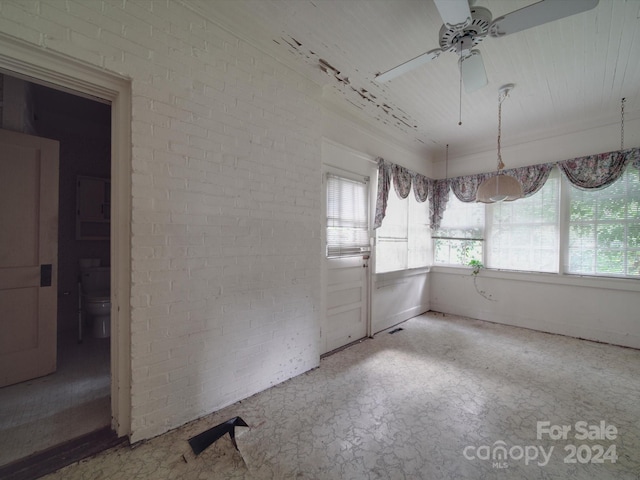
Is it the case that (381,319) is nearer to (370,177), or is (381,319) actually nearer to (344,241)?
(344,241)

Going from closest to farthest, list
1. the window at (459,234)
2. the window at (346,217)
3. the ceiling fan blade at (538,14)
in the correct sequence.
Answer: the ceiling fan blade at (538,14)
the window at (346,217)
the window at (459,234)

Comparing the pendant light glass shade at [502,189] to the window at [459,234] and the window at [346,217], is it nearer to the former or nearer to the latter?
the window at [346,217]

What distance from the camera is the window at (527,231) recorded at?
387 cm

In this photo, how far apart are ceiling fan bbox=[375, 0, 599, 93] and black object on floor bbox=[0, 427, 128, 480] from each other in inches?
124

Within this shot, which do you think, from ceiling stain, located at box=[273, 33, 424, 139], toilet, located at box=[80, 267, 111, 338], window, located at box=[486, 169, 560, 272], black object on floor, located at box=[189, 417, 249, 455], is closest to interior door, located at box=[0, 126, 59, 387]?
toilet, located at box=[80, 267, 111, 338]

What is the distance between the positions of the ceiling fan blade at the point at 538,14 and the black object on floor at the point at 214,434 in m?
3.03

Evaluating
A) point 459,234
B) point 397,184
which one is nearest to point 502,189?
point 397,184

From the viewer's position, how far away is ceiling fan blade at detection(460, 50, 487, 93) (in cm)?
194

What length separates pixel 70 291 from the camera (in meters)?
3.47

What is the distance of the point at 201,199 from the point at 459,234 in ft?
14.2

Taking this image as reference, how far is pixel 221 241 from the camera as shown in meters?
2.04

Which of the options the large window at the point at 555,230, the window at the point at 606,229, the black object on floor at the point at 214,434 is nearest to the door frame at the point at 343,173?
the black object on floor at the point at 214,434

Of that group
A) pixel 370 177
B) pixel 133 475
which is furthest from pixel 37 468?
pixel 370 177

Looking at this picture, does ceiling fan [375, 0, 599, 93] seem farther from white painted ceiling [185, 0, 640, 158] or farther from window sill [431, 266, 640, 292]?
window sill [431, 266, 640, 292]
